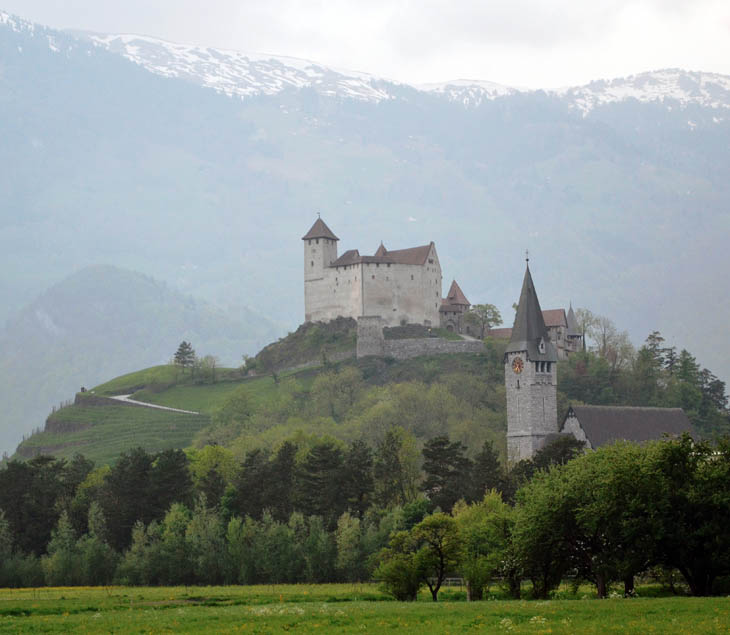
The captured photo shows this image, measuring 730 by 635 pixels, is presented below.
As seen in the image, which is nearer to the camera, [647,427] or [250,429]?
[647,427]

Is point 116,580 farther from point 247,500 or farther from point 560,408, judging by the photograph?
point 560,408

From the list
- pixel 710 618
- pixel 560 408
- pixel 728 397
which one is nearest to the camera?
pixel 710 618

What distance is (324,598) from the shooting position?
186 ft

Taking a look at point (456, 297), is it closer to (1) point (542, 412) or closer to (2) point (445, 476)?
(1) point (542, 412)

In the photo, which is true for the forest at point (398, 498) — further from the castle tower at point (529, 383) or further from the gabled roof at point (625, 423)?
the gabled roof at point (625, 423)

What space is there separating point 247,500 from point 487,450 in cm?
1722

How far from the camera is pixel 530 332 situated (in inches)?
4454

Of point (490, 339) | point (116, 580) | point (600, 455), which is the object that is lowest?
point (116, 580)

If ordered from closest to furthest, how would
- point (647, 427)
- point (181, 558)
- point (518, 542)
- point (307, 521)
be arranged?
point (518, 542) < point (181, 558) < point (307, 521) < point (647, 427)

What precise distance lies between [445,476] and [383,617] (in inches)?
1924

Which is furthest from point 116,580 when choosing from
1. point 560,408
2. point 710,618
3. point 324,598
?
point 560,408

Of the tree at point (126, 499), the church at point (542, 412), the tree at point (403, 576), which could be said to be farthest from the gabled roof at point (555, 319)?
the tree at point (403, 576)

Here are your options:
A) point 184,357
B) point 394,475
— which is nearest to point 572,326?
point 184,357

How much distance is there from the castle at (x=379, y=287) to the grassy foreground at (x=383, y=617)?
109823 millimetres
